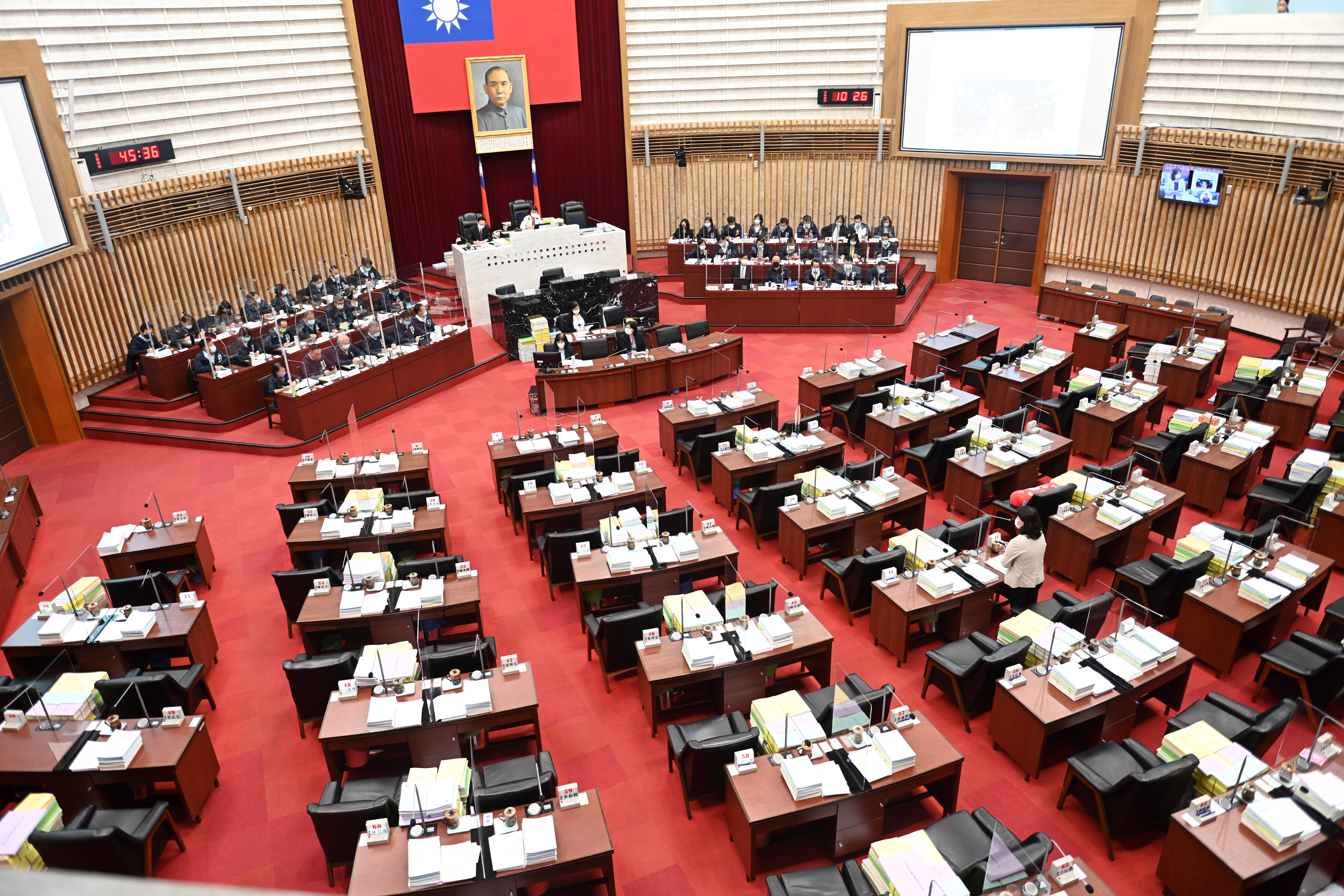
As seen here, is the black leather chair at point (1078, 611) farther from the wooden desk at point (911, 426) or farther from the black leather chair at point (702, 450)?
the black leather chair at point (702, 450)

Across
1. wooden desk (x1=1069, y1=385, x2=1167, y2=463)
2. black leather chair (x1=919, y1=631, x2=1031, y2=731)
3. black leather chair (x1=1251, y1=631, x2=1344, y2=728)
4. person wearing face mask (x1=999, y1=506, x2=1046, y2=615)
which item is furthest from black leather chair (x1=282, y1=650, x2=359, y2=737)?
wooden desk (x1=1069, y1=385, x2=1167, y2=463)

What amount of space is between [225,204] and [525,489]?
1099cm

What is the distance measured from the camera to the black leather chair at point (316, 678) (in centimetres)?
754

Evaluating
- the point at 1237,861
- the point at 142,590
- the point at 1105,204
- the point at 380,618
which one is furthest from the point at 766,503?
the point at 1105,204

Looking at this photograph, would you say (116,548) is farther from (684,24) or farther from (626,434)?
(684,24)

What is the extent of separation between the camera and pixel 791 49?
2012 cm

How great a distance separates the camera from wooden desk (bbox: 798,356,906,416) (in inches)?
517

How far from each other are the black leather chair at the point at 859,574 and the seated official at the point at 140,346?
12.4 m

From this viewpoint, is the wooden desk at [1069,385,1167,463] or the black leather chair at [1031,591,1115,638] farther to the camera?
the wooden desk at [1069,385,1167,463]

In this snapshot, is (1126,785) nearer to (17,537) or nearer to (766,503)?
(766,503)

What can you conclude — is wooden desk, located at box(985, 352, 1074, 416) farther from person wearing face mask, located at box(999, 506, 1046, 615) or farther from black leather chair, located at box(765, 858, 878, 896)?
black leather chair, located at box(765, 858, 878, 896)

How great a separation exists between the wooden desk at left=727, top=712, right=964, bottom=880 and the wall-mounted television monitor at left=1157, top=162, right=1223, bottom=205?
14629 millimetres

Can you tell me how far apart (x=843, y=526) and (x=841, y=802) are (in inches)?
158

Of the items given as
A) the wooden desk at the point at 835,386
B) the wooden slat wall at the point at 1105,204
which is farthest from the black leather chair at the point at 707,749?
the wooden slat wall at the point at 1105,204
